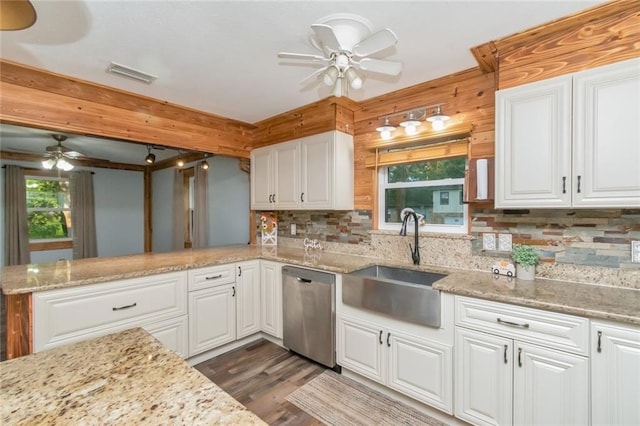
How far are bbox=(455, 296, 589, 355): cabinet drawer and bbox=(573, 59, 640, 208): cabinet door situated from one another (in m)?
0.66

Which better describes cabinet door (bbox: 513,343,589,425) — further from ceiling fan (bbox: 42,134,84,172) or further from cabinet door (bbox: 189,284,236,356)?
ceiling fan (bbox: 42,134,84,172)

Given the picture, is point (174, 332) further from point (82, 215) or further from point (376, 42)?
point (82, 215)

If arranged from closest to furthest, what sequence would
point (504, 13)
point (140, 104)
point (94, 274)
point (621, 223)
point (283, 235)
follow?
1. point (504, 13)
2. point (621, 223)
3. point (94, 274)
4. point (140, 104)
5. point (283, 235)

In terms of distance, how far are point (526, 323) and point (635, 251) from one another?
0.82 m

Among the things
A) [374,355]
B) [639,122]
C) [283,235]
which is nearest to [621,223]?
[639,122]

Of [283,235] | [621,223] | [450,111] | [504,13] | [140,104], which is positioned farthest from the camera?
[283,235]

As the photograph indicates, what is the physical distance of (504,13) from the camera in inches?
65.2

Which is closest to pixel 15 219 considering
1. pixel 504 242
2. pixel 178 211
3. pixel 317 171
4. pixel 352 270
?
pixel 178 211

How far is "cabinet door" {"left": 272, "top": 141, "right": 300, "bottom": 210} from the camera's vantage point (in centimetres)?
325

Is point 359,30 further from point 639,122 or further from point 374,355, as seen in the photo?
point 374,355

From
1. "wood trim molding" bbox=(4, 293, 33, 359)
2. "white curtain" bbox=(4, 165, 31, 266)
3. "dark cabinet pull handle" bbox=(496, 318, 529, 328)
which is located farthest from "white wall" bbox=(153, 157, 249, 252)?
"dark cabinet pull handle" bbox=(496, 318, 529, 328)

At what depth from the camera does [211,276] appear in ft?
Answer: 9.00

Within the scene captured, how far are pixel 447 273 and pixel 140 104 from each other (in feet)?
10.1

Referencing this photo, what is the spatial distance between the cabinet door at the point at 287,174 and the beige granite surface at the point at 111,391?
2384 millimetres
